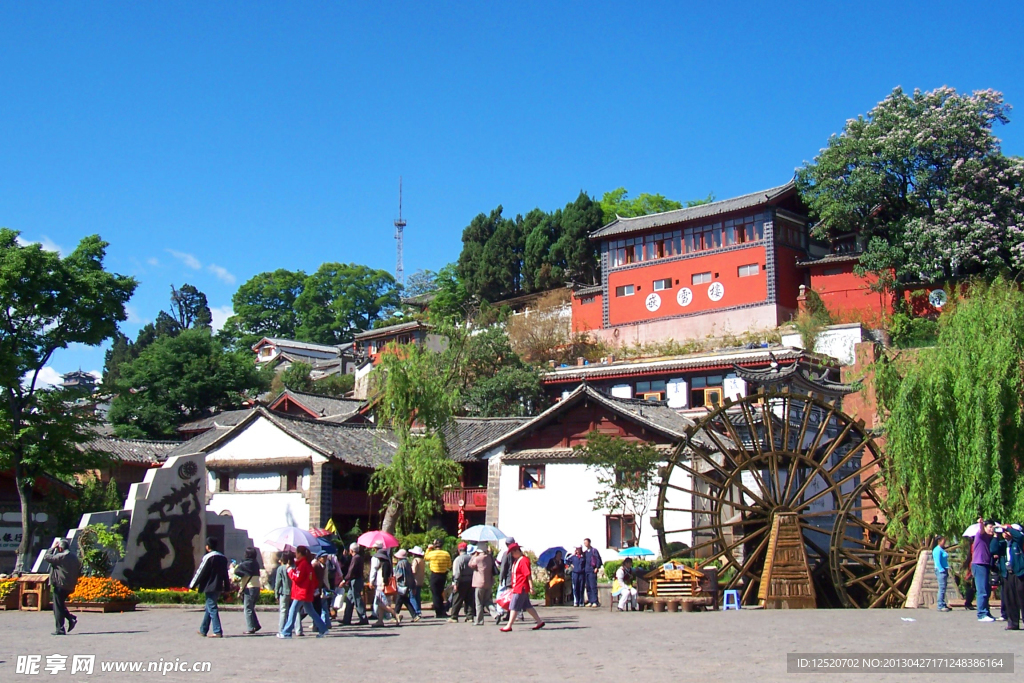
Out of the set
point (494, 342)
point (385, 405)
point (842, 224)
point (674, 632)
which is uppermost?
point (842, 224)

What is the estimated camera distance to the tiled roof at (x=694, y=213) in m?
47.8

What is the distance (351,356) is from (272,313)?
21.1m

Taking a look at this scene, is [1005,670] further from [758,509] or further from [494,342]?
[494,342]

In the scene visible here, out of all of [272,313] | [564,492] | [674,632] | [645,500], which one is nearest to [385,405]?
[564,492]

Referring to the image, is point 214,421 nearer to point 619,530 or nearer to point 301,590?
point 619,530

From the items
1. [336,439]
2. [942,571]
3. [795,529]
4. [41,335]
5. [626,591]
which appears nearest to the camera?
[942,571]

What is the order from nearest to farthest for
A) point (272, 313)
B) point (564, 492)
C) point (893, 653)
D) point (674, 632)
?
point (893, 653)
point (674, 632)
point (564, 492)
point (272, 313)

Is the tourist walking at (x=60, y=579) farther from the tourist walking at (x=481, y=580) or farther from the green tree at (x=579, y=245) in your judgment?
the green tree at (x=579, y=245)

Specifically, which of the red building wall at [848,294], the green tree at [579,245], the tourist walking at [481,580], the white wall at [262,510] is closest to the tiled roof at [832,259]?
the red building wall at [848,294]

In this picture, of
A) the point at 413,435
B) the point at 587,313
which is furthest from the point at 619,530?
the point at 587,313

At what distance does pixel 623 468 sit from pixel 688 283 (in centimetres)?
2224

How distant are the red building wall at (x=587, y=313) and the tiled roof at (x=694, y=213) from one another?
11.1ft

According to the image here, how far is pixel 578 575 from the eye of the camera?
22.5 metres

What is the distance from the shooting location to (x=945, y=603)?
19.2m
